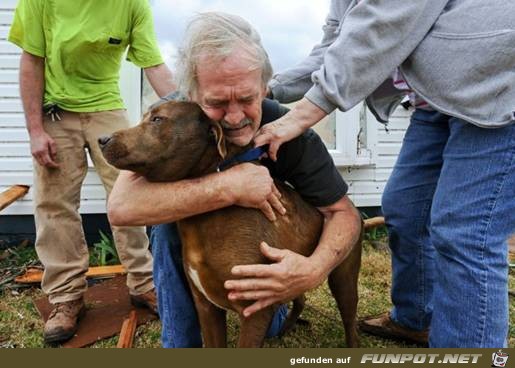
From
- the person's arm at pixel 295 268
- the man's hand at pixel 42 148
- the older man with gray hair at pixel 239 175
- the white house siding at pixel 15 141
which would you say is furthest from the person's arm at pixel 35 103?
the person's arm at pixel 295 268

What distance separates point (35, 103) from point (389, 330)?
2.91 metres

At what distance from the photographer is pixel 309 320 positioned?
3.92 metres

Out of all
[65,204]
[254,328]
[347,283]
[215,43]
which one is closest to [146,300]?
[65,204]

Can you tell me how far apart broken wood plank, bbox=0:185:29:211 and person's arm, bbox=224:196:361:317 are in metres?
3.25

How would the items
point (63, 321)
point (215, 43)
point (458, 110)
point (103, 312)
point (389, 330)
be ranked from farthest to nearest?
point (103, 312), point (63, 321), point (389, 330), point (215, 43), point (458, 110)

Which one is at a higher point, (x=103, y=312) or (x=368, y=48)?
(x=368, y=48)

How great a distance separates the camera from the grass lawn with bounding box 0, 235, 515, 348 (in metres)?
3.57

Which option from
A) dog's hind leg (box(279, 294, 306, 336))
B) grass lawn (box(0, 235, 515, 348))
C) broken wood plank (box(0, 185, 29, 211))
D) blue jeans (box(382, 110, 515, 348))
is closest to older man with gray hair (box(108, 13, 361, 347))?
blue jeans (box(382, 110, 515, 348))

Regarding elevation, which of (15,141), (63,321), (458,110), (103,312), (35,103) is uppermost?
(458,110)

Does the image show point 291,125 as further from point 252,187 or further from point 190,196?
point 190,196

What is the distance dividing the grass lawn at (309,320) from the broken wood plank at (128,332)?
6 centimetres

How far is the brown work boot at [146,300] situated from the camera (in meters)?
4.08

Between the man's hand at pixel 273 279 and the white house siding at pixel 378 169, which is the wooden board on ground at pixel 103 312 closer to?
the man's hand at pixel 273 279

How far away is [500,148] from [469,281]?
553 mm
